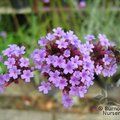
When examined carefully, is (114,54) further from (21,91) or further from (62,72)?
(21,91)

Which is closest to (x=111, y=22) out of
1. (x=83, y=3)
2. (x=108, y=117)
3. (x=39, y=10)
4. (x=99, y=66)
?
(x=83, y=3)

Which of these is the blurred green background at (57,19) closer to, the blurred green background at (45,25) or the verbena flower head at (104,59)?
the blurred green background at (45,25)

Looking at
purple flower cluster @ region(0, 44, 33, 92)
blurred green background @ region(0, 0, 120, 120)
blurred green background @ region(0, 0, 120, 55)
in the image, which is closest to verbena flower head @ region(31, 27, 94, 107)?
purple flower cluster @ region(0, 44, 33, 92)

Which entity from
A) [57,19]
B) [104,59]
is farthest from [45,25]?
[104,59]

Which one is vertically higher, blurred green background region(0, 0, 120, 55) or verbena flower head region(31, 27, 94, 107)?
blurred green background region(0, 0, 120, 55)

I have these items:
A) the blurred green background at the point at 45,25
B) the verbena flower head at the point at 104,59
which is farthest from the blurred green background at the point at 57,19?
the verbena flower head at the point at 104,59

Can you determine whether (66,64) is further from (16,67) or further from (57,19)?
(57,19)

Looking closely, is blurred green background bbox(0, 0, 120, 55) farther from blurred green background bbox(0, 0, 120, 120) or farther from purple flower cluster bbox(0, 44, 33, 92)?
purple flower cluster bbox(0, 44, 33, 92)
